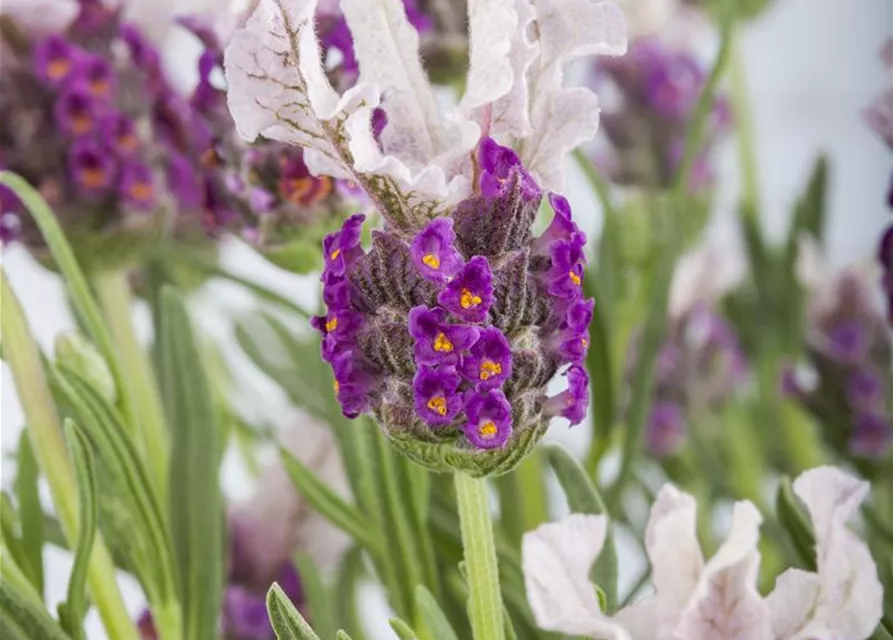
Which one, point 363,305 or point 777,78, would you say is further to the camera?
point 777,78

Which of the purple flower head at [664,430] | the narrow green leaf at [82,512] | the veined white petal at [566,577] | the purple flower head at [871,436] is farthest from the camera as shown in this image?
the purple flower head at [664,430]

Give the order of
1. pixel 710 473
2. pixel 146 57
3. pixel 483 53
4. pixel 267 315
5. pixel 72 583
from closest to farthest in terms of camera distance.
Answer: pixel 483 53 → pixel 72 583 → pixel 146 57 → pixel 267 315 → pixel 710 473

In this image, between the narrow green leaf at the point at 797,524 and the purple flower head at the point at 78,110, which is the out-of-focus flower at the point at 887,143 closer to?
the narrow green leaf at the point at 797,524

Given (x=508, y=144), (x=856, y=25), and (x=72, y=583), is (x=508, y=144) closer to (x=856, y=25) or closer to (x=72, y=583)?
(x=72, y=583)

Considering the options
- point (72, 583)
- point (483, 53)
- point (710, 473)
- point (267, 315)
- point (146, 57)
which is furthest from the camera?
point (710, 473)

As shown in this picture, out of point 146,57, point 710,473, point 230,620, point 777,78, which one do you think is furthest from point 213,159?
point 777,78

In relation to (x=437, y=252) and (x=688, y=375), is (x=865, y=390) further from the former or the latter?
(x=437, y=252)

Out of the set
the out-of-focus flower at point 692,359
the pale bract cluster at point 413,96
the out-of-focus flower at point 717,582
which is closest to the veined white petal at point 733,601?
the out-of-focus flower at point 717,582
